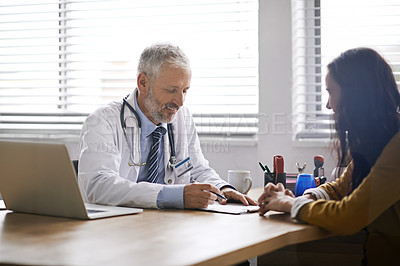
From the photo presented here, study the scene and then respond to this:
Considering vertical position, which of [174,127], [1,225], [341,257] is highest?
[174,127]

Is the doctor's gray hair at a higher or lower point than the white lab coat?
higher

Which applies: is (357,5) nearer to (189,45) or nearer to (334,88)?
(189,45)

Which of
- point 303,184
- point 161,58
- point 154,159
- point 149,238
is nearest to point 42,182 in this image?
point 149,238

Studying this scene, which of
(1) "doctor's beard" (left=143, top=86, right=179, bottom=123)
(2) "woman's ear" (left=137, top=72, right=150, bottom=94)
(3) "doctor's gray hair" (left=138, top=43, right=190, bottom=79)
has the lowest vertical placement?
(1) "doctor's beard" (left=143, top=86, right=179, bottom=123)

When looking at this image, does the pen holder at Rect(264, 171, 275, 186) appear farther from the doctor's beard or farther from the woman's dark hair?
the woman's dark hair

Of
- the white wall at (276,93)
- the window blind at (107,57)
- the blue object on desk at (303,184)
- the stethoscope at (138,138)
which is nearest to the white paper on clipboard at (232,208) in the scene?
the blue object on desk at (303,184)

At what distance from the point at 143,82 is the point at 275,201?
842 mm

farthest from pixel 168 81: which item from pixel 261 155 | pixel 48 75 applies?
pixel 48 75

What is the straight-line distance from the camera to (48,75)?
9.50 ft

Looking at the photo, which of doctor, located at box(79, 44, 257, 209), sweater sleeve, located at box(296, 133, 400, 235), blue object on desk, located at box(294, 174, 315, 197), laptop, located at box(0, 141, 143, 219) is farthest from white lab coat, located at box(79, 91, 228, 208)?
sweater sleeve, located at box(296, 133, 400, 235)

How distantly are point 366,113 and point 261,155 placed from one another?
1173 millimetres

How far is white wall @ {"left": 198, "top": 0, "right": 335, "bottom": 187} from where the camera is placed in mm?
2387

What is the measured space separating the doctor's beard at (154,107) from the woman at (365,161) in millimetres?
Result: 676

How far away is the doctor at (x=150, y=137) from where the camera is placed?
1.69 metres
